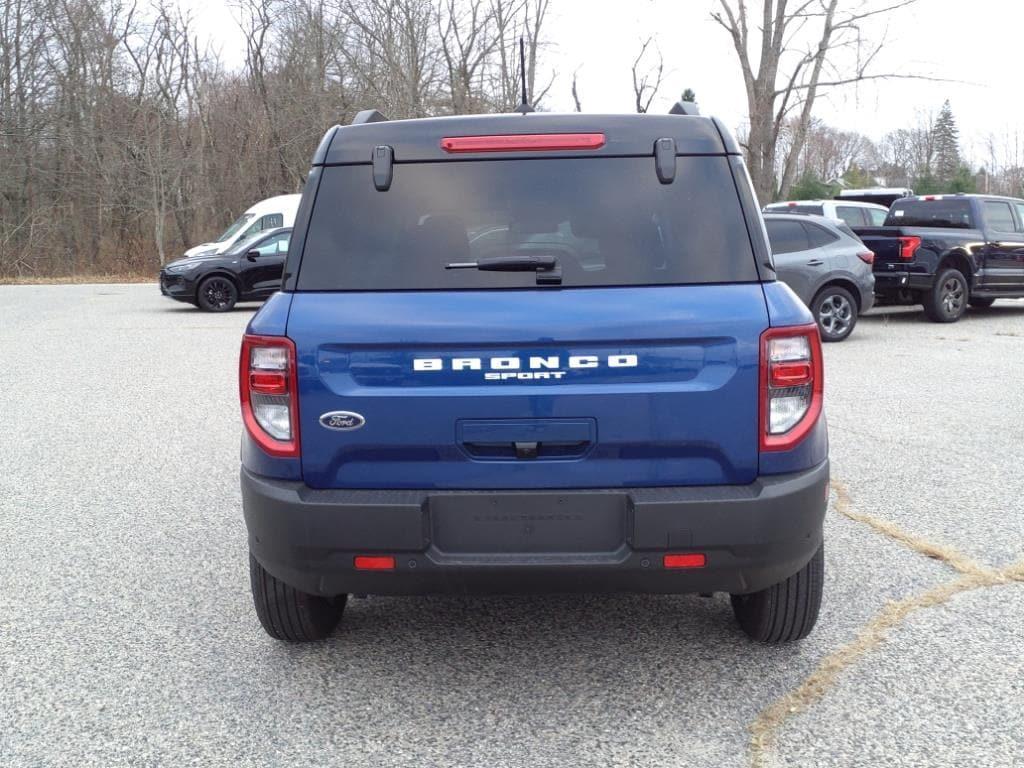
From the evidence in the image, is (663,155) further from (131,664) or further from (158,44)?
(158,44)

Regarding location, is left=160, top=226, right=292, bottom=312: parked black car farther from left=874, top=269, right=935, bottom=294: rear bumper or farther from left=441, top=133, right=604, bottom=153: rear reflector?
left=441, top=133, right=604, bottom=153: rear reflector

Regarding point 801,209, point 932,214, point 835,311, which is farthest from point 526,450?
point 801,209

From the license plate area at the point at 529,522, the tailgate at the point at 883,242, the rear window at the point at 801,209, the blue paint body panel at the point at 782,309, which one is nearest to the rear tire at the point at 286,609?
the license plate area at the point at 529,522

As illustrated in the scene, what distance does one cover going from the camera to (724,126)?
3.23 metres

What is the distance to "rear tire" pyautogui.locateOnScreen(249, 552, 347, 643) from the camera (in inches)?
136

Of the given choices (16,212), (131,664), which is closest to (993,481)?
(131,664)

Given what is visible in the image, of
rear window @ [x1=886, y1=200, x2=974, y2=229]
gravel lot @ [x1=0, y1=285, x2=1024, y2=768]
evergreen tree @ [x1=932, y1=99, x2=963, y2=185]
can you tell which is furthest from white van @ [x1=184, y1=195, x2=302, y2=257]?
evergreen tree @ [x1=932, y1=99, x2=963, y2=185]

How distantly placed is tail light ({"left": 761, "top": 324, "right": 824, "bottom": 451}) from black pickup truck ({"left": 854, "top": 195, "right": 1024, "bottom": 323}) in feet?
39.8

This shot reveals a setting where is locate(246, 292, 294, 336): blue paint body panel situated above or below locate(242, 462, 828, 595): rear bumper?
above

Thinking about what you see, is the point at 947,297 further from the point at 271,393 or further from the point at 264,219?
the point at 264,219

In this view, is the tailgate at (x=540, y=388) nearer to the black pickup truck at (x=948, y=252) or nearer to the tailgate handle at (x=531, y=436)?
the tailgate handle at (x=531, y=436)

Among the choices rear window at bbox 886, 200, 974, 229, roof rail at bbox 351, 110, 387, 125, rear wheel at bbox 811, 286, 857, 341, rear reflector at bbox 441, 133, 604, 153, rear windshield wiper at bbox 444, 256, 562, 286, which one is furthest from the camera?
rear window at bbox 886, 200, 974, 229

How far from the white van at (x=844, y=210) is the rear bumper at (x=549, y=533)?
48.9 feet

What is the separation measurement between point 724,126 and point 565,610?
6.76 feet
